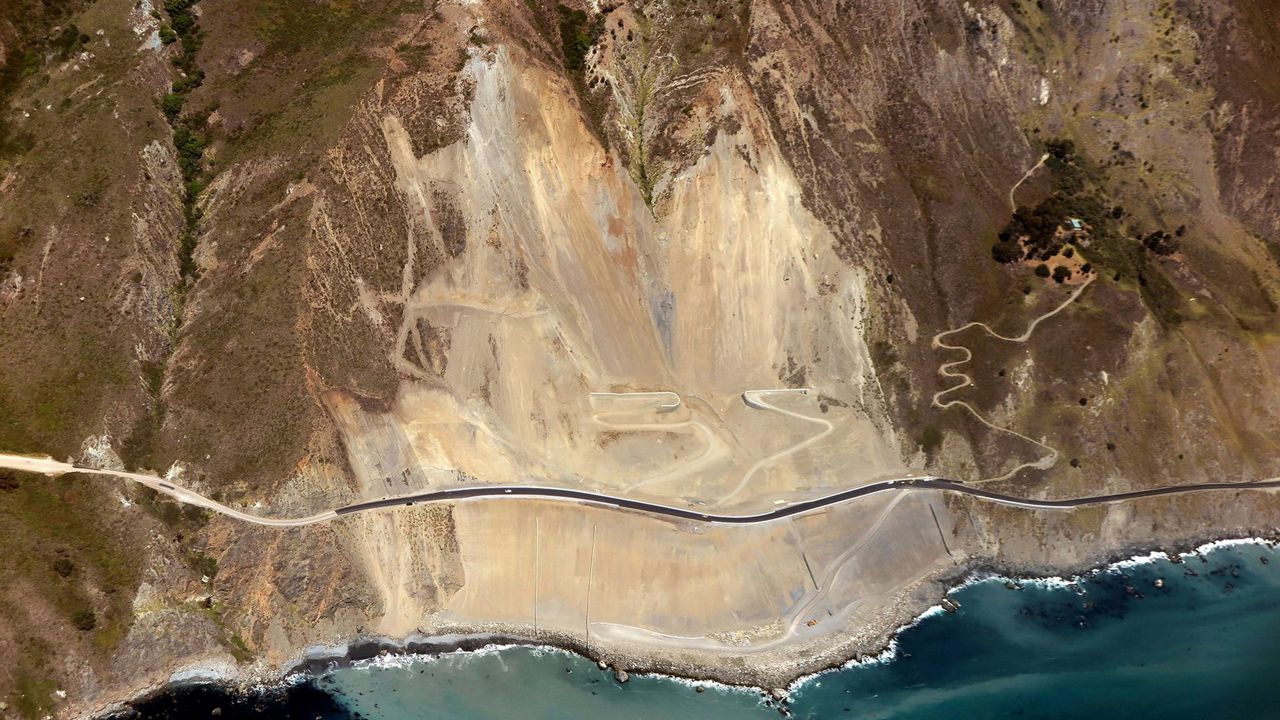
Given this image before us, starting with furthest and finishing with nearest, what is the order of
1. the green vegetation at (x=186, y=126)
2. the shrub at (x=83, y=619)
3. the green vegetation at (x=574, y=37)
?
the green vegetation at (x=574, y=37)
the green vegetation at (x=186, y=126)
the shrub at (x=83, y=619)

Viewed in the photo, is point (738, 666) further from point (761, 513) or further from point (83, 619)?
point (83, 619)

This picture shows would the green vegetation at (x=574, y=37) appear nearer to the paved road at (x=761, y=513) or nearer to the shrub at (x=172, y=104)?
the shrub at (x=172, y=104)

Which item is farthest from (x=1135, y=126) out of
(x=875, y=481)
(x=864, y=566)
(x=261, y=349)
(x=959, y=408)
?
(x=261, y=349)

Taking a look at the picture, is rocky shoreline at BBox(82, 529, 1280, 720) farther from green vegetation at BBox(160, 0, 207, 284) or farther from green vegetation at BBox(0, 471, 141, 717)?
green vegetation at BBox(160, 0, 207, 284)

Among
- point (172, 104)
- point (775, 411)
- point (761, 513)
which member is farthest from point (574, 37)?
point (761, 513)

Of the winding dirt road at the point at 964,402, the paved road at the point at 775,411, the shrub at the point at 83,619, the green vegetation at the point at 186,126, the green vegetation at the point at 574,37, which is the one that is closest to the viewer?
the shrub at the point at 83,619

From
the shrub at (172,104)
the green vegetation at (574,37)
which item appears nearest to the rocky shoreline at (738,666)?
the shrub at (172,104)

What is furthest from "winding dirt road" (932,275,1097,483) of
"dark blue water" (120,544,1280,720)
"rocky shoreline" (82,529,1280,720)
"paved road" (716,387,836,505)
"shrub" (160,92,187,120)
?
"shrub" (160,92,187,120)

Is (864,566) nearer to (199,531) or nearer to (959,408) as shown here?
(959,408)
